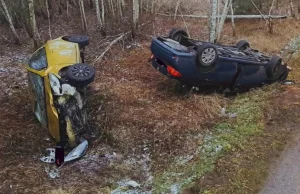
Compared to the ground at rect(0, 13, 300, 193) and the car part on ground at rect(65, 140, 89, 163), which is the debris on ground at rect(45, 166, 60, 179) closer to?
the ground at rect(0, 13, 300, 193)

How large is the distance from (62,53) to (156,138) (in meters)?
2.45

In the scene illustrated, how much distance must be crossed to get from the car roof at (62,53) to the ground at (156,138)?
114 centimetres

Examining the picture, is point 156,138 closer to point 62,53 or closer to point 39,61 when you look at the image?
point 62,53

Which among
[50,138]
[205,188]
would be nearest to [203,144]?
[205,188]

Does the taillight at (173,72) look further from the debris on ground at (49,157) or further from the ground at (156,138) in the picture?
the debris on ground at (49,157)

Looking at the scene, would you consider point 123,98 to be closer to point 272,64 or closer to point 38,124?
point 38,124

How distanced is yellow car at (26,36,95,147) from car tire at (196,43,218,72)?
2.08 meters

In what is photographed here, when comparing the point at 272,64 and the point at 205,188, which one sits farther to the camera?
the point at 272,64

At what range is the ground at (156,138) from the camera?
231 inches

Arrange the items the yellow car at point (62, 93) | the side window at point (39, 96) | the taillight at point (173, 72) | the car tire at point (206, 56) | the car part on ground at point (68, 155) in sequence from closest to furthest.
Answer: the car part on ground at point (68, 155)
the yellow car at point (62, 93)
the side window at point (39, 96)
the car tire at point (206, 56)
the taillight at point (173, 72)

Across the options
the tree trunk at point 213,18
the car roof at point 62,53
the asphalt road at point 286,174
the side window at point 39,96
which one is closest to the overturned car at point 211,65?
the tree trunk at point 213,18

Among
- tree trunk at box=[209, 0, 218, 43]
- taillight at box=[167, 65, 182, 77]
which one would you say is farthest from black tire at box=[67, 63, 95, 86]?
tree trunk at box=[209, 0, 218, 43]

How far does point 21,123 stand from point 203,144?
3.61m

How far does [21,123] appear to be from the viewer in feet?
25.1
